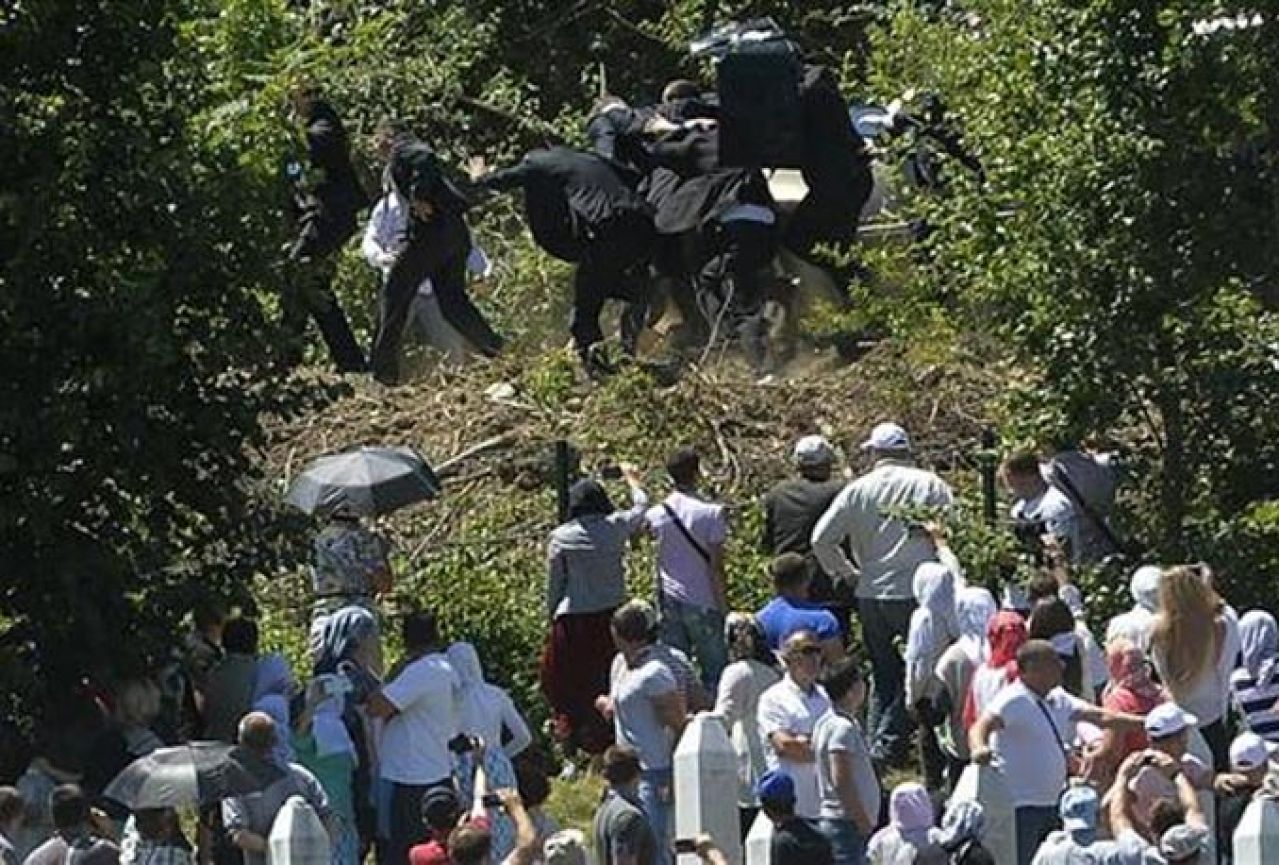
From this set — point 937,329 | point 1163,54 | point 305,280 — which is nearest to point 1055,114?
point 1163,54

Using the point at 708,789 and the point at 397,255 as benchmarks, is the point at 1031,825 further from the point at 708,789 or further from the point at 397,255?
the point at 397,255

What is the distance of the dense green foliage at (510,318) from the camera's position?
67.3 ft

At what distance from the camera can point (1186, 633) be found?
1911 cm

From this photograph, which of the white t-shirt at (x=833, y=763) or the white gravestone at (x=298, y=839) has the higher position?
the white gravestone at (x=298, y=839)

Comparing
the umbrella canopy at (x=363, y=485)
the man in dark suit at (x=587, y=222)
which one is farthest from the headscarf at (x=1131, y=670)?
the man in dark suit at (x=587, y=222)

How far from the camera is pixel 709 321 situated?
27781 millimetres

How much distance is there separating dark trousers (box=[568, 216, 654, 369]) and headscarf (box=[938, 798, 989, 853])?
10.5 m

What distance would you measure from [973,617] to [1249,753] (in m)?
2.33

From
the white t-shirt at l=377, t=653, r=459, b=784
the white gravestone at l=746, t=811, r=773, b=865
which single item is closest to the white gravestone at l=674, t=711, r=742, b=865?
the white gravestone at l=746, t=811, r=773, b=865

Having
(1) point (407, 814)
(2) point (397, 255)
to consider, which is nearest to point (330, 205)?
(2) point (397, 255)

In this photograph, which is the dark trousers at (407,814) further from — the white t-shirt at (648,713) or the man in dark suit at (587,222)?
the man in dark suit at (587,222)

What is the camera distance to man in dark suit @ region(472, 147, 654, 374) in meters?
27.2

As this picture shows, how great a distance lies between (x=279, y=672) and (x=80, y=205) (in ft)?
7.86

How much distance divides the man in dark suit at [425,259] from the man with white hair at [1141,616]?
325 inches
